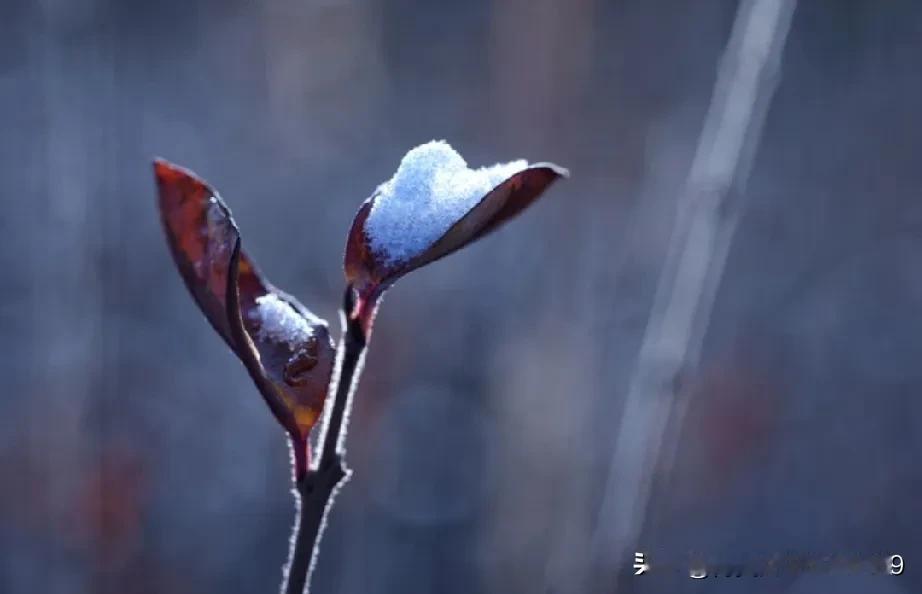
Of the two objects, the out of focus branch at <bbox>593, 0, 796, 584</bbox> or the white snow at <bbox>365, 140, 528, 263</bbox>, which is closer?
the white snow at <bbox>365, 140, 528, 263</bbox>

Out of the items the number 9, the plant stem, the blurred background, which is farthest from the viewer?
the blurred background

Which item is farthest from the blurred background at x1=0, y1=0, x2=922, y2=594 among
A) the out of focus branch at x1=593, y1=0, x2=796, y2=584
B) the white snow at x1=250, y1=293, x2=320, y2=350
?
the white snow at x1=250, y1=293, x2=320, y2=350

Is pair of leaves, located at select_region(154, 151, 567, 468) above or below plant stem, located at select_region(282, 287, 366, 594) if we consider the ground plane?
above

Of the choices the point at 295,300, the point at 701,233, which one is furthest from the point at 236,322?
the point at 701,233

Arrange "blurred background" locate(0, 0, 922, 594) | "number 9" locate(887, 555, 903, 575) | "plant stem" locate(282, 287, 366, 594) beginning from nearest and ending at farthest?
"plant stem" locate(282, 287, 366, 594)
"number 9" locate(887, 555, 903, 575)
"blurred background" locate(0, 0, 922, 594)

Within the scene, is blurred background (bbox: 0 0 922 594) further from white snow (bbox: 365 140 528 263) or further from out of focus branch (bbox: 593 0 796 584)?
white snow (bbox: 365 140 528 263)

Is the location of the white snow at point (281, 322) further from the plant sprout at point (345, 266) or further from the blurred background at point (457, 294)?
the blurred background at point (457, 294)

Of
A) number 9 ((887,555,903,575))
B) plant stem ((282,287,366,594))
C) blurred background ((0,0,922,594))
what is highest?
blurred background ((0,0,922,594))

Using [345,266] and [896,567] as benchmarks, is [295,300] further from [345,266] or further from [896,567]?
[896,567]
